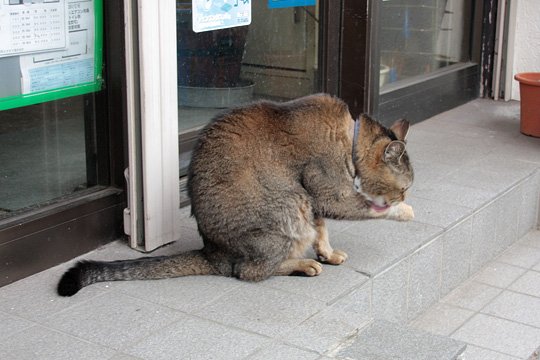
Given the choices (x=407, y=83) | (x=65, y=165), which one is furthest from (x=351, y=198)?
(x=407, y=83)

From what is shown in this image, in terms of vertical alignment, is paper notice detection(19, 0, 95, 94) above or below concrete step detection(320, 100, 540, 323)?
above

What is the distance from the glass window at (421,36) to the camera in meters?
6.39

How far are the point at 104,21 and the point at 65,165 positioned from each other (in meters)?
0.69

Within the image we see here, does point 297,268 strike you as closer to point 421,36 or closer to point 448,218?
point 448,218

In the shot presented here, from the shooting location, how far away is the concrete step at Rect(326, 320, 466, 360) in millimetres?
3164

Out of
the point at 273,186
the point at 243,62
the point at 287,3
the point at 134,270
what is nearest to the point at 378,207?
the point at 273,186

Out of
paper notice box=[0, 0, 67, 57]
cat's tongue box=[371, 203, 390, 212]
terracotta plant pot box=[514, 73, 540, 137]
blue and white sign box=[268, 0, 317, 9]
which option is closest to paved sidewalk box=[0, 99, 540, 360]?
terracotta plant pot box=[514, 73, 540, 137]

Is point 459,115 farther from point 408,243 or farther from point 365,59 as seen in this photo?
point 408,243

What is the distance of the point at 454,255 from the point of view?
4680mm

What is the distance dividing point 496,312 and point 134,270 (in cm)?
199

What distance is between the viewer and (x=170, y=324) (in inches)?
132

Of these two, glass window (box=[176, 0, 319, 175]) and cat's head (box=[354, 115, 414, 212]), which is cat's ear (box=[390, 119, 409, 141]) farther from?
glass window (box=[176, 0, 319, 175])

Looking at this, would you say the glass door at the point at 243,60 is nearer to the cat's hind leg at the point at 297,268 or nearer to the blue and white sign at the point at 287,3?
the blue and white sign at the point at 287,3

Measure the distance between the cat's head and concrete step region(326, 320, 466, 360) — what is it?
68 centimetres
